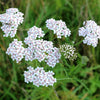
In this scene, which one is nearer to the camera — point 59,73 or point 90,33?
point 90,33

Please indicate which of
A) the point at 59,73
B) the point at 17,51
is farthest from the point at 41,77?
the point at 59,73

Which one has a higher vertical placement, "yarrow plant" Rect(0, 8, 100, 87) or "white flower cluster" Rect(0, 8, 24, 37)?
"white flower cluster" Rect(0, 8, 24, 37)

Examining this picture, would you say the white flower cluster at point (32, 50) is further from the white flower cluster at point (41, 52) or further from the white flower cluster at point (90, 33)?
the white flower cluster at point (90, 33)

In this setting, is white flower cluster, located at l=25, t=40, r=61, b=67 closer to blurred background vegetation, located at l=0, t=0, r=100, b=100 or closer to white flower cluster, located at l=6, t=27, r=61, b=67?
white flower cluster, located at l=6, t=27, r=61, b=67

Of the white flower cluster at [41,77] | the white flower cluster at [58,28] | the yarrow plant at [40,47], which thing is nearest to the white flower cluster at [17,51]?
the yarrow plant at [40,47]

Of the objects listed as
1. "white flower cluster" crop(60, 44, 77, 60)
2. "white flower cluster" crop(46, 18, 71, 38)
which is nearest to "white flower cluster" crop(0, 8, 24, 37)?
"white flower cluster" crop(46, 18, 71, 38)

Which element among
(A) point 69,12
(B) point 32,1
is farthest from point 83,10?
(B) point 32,1

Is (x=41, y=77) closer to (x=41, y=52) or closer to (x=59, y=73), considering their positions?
(x=41, y=52)

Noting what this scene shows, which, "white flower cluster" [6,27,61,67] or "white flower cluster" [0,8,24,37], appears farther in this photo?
"white flower cluster" [0,8,24,37]
